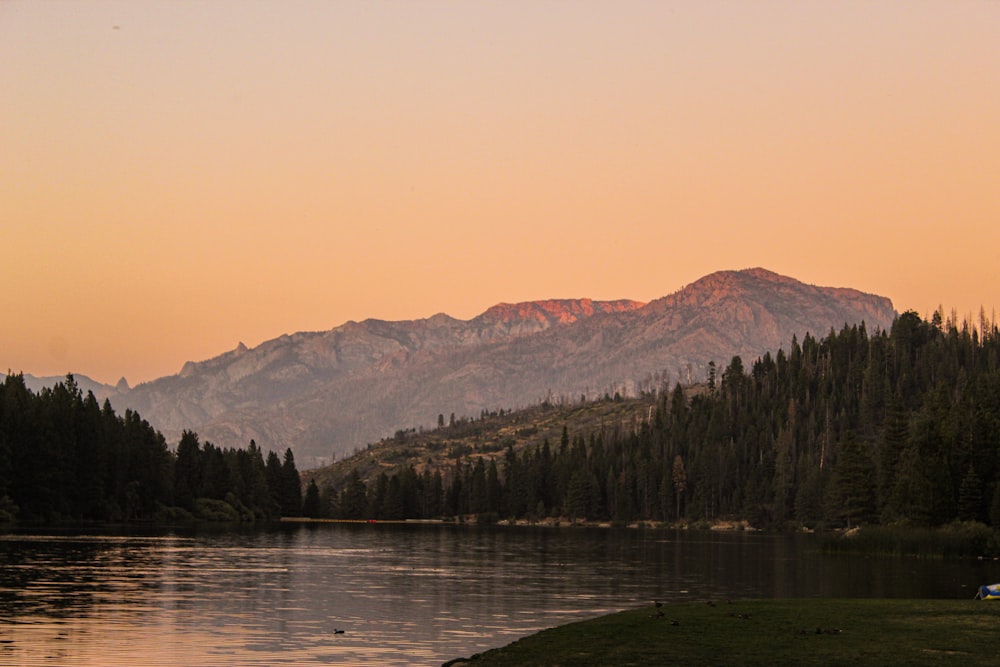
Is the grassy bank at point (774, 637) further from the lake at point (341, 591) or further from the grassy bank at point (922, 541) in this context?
the grassy bank at point (922, 541)

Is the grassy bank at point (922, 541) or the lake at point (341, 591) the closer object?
the lake at point (341, 591)

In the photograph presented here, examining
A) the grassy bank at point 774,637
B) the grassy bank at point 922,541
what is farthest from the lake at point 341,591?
the grassy bank at point 774,637

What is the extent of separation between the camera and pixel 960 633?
5006 cm

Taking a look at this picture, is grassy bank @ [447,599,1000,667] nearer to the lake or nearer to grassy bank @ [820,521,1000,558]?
the lake

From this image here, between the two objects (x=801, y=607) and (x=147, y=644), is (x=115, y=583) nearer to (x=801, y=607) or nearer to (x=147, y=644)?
(x=147, y=644)

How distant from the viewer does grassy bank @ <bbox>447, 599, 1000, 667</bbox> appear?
144 ft

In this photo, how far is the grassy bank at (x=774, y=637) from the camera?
144ft

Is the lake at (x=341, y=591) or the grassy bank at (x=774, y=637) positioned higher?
the grassy bank at (x=774, y=637)

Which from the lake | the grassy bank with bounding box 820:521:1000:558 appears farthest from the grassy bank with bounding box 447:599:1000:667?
the grassy bank with bounding box 820:521:1000:558

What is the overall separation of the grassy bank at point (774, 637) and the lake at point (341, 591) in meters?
5.55

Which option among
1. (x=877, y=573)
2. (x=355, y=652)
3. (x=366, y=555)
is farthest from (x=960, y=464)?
(x=355, y=652)

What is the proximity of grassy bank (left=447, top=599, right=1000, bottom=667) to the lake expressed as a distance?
555 centimetres

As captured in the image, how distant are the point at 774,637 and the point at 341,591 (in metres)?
40.3

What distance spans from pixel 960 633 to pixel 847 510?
13622cm
